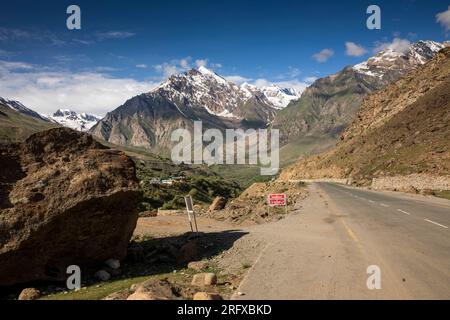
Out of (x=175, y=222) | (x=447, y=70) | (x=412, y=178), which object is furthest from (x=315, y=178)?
(x=175, y=222)

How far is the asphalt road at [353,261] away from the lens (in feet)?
30.1

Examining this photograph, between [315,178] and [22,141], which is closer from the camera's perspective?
[22,141]

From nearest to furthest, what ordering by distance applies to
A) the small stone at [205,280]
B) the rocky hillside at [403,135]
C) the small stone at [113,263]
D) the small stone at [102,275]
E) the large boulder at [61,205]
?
the small stone at [205,280] → the large boulder at [61,205] → the small stone at [102,275] → the small stone at [113,263] → the rocky hillside at [403,135]


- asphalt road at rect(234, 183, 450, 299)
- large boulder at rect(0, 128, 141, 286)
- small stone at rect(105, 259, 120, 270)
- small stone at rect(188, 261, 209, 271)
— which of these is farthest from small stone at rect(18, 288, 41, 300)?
asphalt road at rect(234, 183, 450, 299)

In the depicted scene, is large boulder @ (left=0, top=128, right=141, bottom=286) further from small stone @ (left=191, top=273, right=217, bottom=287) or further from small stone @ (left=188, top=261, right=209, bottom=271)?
small stone @ (left=191, top=273, right=217, bottom=287)

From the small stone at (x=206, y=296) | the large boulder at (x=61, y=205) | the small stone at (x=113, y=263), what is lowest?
the small stone at (x=113, y=263)

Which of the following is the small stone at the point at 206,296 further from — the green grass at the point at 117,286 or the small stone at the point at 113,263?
the small stone at the point at 113,263

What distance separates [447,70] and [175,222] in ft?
316

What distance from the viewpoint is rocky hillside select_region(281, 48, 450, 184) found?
211ft

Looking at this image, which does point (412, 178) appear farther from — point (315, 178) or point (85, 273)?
point (315, 178)

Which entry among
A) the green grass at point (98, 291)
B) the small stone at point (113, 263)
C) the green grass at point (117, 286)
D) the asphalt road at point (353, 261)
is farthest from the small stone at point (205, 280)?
the small stone at point (113, 263)

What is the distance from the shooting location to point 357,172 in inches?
3477

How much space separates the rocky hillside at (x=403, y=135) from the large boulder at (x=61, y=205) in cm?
4593

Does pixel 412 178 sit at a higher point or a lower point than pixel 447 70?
lower
